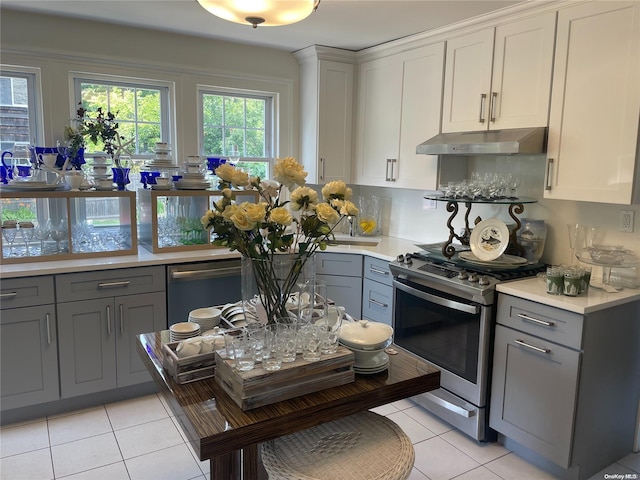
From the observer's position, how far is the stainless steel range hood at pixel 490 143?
2609mm

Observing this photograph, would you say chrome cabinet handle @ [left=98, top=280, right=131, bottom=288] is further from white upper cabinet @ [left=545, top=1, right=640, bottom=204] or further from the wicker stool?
white upper cabinet @ [left=545, top=1, right=640, bottom=204]

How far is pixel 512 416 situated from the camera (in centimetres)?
253

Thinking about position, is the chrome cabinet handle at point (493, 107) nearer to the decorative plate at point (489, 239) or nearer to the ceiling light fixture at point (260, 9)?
the decorative plate at point (489, 239)

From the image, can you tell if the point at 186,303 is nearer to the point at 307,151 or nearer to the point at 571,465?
the point at 307,151

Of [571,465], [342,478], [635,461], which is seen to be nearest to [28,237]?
[342,478]

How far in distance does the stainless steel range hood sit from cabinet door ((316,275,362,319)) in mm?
1084

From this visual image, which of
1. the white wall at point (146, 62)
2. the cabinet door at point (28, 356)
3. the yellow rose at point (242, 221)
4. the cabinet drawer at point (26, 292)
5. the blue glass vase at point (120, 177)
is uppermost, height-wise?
the white wall at point (146, 62)

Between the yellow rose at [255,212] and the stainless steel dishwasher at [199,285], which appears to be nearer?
the yellow rose at [255,212]

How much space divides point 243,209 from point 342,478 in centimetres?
83

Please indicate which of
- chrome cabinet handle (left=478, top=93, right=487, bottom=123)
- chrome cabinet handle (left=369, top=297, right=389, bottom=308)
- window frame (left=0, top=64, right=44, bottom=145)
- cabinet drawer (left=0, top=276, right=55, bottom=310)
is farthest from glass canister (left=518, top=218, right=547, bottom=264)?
window frame (left=0, top=64, right=44, bottom=145)

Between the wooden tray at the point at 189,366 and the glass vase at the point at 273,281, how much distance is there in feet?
0.68

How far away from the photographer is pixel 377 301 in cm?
348

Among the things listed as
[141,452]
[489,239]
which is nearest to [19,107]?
[141,452]

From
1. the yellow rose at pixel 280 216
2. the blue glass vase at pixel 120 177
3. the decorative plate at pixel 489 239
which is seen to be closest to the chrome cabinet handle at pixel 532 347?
the decorative plate at pixel 489 239
